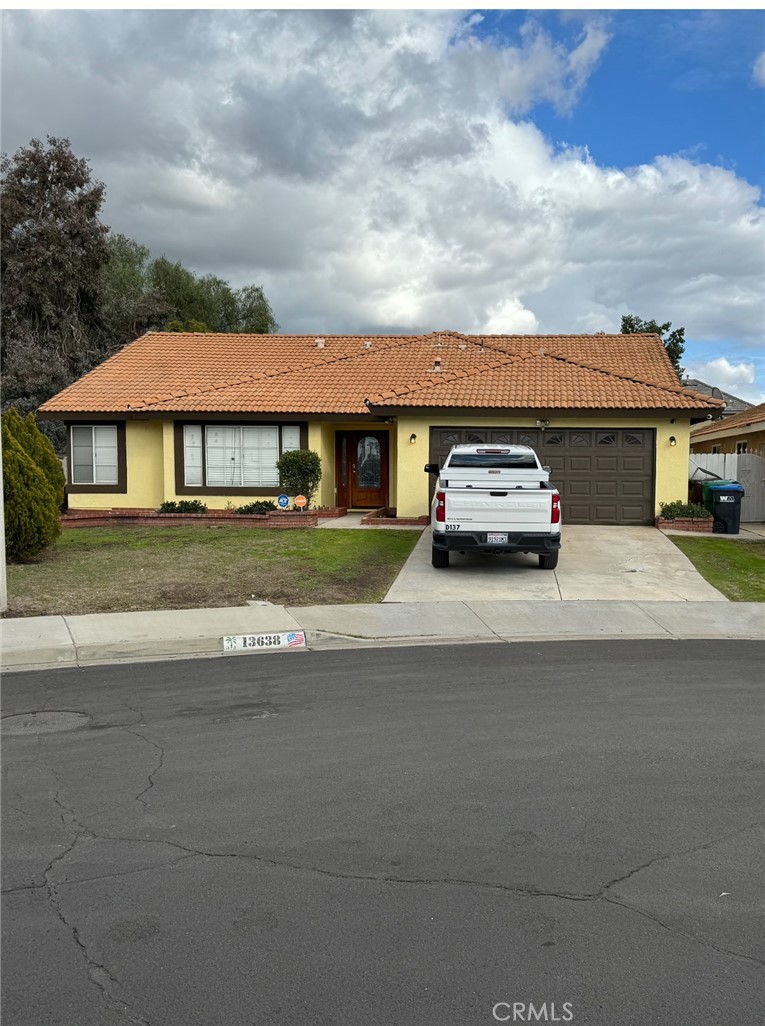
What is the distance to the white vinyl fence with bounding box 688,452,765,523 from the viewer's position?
75.0ft

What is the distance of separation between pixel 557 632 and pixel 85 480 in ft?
55.5

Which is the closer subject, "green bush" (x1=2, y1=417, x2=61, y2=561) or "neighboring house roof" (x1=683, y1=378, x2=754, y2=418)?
"green bush" (x1=2, y1=417, x2=61, y2=561)

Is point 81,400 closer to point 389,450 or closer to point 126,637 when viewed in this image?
point 389,450

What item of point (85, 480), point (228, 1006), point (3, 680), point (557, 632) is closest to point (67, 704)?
point (3, 680)

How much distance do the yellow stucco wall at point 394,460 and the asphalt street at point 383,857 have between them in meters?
13.4

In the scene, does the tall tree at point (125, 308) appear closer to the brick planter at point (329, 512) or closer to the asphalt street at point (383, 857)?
the brick planter at point (329, 512)

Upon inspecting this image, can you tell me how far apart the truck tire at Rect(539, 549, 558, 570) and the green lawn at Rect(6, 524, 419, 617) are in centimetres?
247

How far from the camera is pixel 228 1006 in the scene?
9.97ft

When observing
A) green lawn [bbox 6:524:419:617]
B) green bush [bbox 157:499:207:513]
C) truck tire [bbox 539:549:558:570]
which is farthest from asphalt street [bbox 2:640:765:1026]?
green bush [bbox 157:499:207:513]

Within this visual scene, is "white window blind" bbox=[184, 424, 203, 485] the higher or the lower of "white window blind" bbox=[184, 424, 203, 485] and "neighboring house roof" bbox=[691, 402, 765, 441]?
the lower

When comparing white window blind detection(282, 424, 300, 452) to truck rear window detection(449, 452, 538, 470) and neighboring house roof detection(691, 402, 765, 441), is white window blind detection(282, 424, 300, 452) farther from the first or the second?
neighboring house roof detection(691, 402, 765, 441)

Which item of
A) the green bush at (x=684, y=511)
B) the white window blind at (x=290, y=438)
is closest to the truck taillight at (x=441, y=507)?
the green bush at (x=684, y=511)

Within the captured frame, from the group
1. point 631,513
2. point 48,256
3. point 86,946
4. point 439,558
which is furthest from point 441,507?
point 48,256

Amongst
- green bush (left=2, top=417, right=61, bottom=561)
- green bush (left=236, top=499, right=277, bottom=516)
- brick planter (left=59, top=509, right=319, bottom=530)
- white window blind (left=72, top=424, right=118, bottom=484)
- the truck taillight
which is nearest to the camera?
the truck taillight
